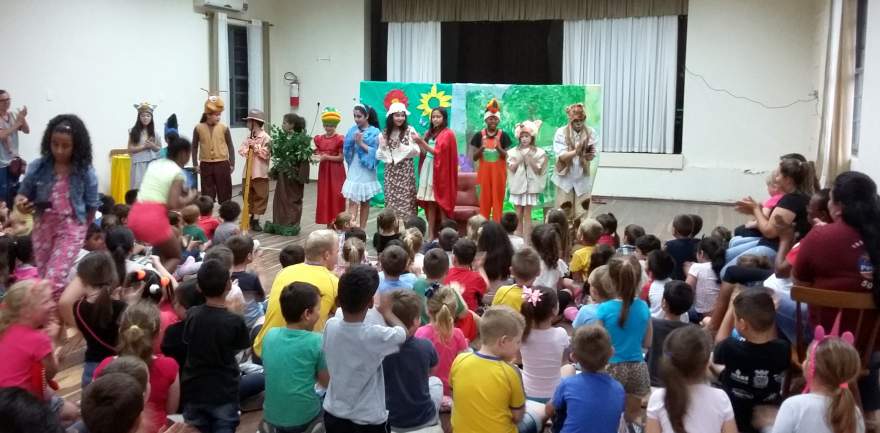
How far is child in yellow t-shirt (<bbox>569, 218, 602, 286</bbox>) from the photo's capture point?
547 cm

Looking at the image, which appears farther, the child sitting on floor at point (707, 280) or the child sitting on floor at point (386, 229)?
the child sitting on floor at point (386, 229)

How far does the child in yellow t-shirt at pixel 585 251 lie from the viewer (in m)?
5.47

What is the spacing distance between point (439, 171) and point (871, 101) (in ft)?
12.5

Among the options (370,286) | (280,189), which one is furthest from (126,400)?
(280,189)

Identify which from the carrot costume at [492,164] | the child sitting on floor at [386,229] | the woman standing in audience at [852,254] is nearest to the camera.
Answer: the woman standing in audience at [852,254]

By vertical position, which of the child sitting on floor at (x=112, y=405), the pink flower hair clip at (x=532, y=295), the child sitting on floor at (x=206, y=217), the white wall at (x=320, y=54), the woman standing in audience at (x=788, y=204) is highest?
the white wall at (x=320, y=54)

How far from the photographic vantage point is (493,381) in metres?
3.13

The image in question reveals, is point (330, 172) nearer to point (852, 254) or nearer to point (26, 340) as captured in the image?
point (26, 340)

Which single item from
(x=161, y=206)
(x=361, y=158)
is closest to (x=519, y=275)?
(x=161, y=206)

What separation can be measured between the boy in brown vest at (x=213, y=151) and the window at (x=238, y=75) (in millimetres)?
4269

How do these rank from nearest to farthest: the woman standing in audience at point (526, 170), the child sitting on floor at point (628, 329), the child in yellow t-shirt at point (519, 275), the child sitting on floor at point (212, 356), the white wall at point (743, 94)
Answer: the child sitting on floor at point (212, 356)
the child sitting on floor at point (628, 329)
the child in yellow t-shirt at point (519, 275)
the woman standing in audience at point (526, 170)
the white wall at point (743, 94)

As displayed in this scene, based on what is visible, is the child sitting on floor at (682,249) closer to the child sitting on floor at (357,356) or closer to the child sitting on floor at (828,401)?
the child sitting on floor at (828,401)

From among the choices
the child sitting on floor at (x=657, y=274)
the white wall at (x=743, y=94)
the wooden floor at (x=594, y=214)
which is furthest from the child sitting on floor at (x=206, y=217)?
the white wall at (x=743, y=94)

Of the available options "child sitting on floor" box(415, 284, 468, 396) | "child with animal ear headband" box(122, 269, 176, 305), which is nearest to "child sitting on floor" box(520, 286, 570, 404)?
"child sitting on floor" box(415, 284, 468, 396)
